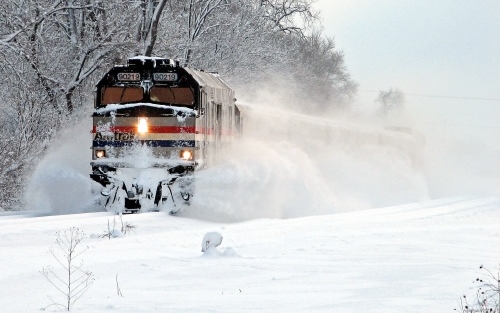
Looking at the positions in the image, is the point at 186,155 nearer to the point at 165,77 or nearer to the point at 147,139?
the point at 147,139

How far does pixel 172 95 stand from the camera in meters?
16.6

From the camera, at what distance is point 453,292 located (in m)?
8.71

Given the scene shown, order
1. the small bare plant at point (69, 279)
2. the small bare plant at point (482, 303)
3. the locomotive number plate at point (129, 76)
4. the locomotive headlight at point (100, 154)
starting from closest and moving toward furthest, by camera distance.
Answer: the small bare plant at point (482, 303), the small bare plant at point (69, 279), the locomotive headlight at point (100, 154), the locomotive number plate at point (129, 76)

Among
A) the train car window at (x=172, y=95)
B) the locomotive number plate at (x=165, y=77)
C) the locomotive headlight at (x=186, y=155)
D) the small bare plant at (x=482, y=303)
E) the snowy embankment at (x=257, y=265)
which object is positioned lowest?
the small bare plant at (x=482, y=303)

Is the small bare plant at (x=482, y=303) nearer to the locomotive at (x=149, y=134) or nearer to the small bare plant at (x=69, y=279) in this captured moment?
the small bare plant at (x=69, y=279)

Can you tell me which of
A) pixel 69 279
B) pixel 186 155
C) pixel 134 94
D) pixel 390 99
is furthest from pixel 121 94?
pixel 390 99

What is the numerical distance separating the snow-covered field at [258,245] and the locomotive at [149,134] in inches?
23.3

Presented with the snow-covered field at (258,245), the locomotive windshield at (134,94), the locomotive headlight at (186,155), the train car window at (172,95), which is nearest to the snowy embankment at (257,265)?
the snow-covered field at (258,245)

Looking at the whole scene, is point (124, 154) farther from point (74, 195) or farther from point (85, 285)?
point (85, 285)

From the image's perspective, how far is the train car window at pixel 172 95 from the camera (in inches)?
647

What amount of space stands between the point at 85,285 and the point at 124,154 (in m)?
7.89

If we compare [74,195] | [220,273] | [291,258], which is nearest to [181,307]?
[220,273]

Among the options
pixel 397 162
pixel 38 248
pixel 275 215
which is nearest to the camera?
pixel 38 248

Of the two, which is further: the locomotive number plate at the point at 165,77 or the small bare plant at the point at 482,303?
the locomotive number plate at the point at 165,77
